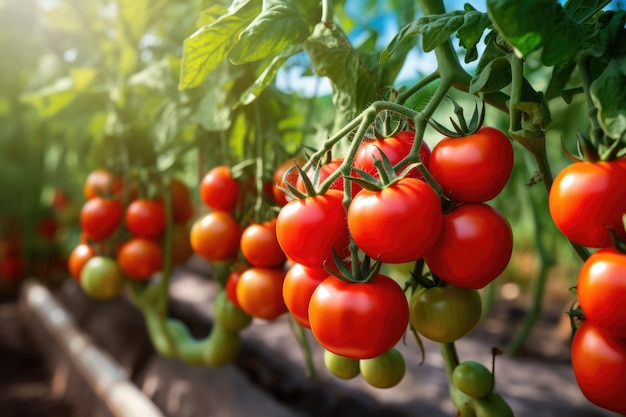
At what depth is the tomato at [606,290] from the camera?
0.27m

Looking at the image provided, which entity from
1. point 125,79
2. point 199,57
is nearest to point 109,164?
point 125,79

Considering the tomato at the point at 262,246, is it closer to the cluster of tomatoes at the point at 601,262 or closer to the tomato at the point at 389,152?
the tomato at the point at 389,152

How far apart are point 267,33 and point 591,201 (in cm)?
27

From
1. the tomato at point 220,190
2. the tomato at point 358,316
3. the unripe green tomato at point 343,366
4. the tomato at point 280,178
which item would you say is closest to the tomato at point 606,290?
the tomato at point 358,316

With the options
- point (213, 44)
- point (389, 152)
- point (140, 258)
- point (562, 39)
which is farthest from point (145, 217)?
point (562, 39)

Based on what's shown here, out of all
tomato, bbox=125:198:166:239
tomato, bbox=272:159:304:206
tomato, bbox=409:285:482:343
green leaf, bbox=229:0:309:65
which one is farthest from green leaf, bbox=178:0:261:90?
tomato, bbox=125:198:166:239

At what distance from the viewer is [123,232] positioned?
2.95ft

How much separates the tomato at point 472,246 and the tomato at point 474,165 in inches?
0.5

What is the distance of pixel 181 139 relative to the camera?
89 cm

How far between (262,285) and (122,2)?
1.99 feet

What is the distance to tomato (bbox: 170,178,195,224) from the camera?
2.84 ft

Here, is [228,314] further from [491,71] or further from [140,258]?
[491,71]

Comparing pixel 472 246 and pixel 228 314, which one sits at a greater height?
pixel 472 246

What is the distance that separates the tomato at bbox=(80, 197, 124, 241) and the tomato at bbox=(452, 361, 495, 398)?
0.63 metres
